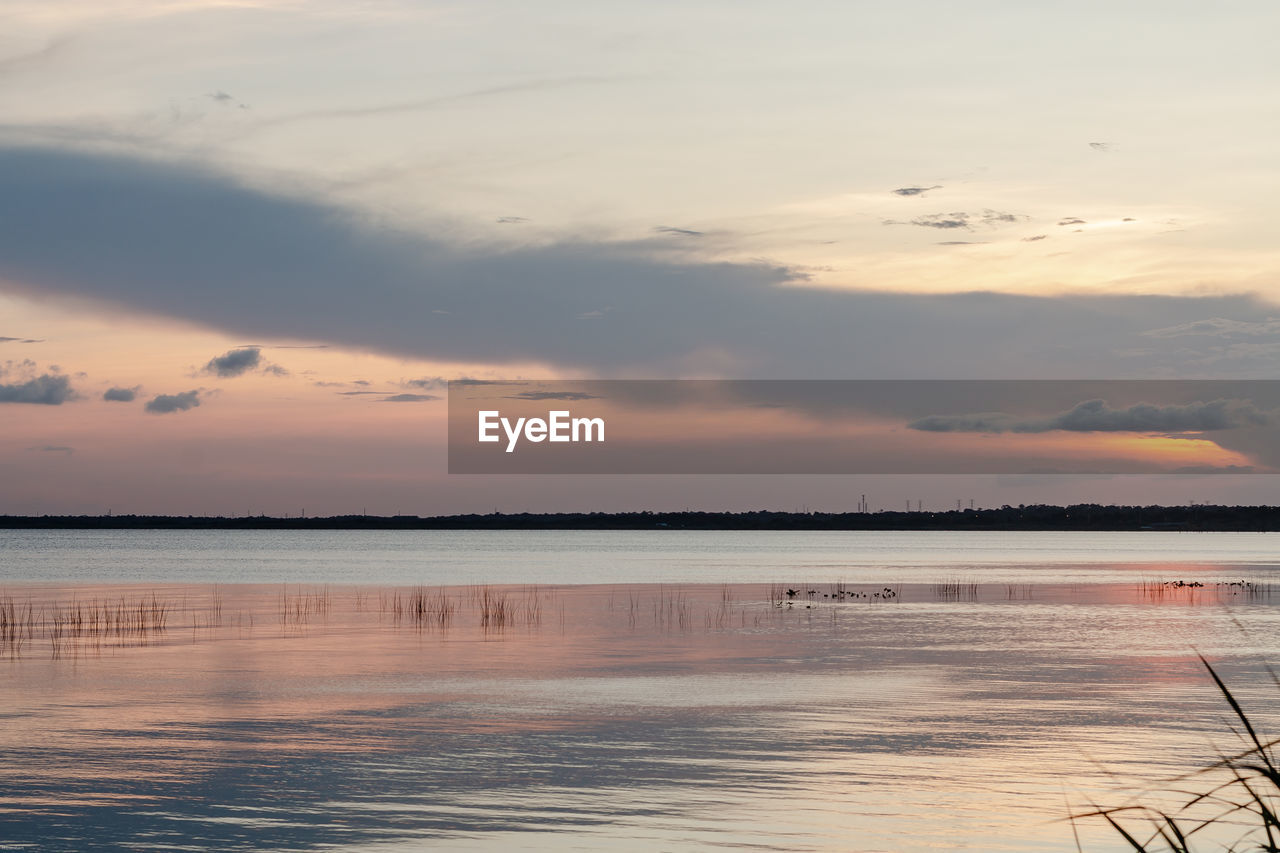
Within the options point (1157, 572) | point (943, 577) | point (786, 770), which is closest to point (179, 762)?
point (786, 770)

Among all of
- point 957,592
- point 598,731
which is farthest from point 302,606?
point 598,731

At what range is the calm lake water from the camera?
54.5 feet

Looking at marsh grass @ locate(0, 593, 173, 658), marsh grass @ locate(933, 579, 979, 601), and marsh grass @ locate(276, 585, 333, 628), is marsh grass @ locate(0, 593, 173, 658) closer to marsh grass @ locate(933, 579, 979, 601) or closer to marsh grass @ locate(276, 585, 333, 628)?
marsh grass @ locate(276, 585, 333, 628)

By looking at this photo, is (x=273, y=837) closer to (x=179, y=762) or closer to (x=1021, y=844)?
(x=179, y=762)

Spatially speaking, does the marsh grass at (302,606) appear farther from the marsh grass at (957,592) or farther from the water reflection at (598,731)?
the marsh grass at (957,592)

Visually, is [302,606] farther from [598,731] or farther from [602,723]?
[598,731]

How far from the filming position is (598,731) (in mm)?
24109

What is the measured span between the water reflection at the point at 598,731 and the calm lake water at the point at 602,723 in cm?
9

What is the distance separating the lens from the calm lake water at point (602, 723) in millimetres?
16609

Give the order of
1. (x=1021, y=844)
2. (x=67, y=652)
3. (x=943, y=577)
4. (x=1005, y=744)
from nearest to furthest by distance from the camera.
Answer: (x=1021, y=844) → (x=1005, y=744) → (x=67, y=652) → (x=943, y=577)

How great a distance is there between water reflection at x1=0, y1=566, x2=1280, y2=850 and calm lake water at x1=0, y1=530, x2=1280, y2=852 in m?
0.09

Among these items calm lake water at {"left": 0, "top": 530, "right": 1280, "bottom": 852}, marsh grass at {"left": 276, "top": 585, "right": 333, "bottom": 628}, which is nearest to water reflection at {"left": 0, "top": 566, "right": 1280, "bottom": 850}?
calm lake water at {"left": 0, "top": 530, "right": 1280, "bottom": 852}

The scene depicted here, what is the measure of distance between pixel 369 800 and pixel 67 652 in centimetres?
2392

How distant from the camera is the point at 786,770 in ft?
65.5
